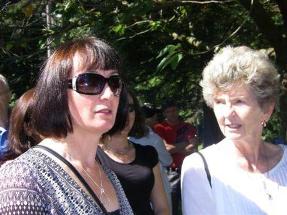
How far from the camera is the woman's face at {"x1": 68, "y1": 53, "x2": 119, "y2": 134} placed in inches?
77.8

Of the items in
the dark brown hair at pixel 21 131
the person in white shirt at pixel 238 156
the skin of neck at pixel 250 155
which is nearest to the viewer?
the person in white shirt at pixel 238 156

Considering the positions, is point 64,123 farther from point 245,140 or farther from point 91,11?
point 91,11

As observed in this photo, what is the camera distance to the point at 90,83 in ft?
6.44

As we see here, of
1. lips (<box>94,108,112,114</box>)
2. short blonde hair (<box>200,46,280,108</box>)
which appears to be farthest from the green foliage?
lips (<box>94,108,112,114</box>)

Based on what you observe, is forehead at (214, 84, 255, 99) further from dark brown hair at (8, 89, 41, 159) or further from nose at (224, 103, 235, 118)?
dark brown hair at (8, 89, 41, 159)

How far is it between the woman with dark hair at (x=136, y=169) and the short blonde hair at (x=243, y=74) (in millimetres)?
680

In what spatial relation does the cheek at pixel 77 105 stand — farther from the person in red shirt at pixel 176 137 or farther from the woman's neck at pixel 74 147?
the person in red shirt at pixel 176 137

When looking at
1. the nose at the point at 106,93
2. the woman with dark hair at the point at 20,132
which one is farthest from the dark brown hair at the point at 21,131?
the nose at the point at 106,93

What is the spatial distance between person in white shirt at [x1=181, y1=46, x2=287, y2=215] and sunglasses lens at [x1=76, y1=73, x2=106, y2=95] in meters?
0.84

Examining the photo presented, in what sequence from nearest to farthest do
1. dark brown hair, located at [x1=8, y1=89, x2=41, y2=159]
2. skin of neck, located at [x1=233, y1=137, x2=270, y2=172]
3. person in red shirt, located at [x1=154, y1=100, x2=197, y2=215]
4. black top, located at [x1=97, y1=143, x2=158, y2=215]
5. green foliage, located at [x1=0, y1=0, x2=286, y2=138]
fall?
skin of neck, located at [x1=233, y1=137, x2=270, y2=172]
dark brown hair, located at [x1=8, y1=89, x2=41, y2=159]
black top, located at [x1=97, y1=143, x2=158, y2=215]
green foliage, located at [x1=0, y1=0, x2=286, y2=138]
person in red shirt, located at [x1=154, y1=100, x2=197, y2=215]

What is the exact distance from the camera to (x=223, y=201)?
8.74ft

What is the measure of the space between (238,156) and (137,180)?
76 centimetres

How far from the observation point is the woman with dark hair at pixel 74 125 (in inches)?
72.7

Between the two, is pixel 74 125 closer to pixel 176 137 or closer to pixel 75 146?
pixel 75 146
